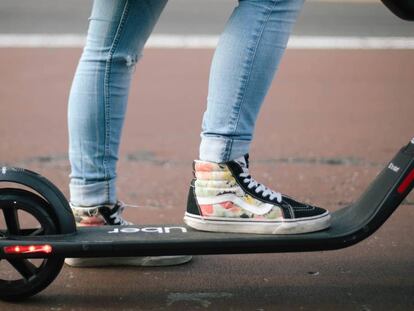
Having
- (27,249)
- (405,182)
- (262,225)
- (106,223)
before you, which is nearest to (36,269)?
(27,249)

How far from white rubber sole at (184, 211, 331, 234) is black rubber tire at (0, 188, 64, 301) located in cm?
50

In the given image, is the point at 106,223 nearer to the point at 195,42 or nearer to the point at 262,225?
the point at 262,225

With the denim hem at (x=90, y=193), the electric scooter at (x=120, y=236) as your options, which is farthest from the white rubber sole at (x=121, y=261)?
the electric scooter at (x=120, y=236)

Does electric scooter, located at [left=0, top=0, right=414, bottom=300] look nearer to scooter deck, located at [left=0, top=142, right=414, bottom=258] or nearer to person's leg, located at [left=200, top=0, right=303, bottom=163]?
scooter deck, located at [left=0, top=142, right=414, bottom=258]

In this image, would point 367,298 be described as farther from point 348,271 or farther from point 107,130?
point 107,130

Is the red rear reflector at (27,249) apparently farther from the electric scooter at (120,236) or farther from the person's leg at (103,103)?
the person's leg at (103,103)

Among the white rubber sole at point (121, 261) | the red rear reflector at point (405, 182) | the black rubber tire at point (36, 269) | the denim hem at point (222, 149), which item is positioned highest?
the denim hem at point (222, 149)

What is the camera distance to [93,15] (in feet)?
10.9

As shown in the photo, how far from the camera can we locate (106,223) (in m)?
3.46

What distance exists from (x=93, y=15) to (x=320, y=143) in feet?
9.40

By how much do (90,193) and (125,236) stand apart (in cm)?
45

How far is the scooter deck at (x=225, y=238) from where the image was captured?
2.96m

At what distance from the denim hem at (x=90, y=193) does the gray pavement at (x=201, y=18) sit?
24.6 feet

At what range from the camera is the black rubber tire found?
3057 mm
